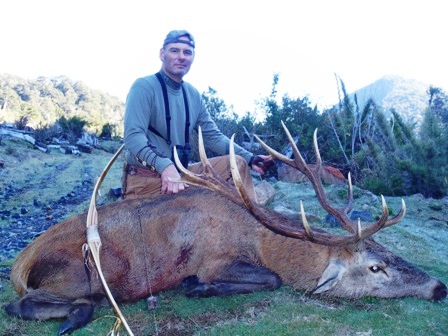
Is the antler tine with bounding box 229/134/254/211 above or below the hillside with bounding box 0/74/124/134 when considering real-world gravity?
below

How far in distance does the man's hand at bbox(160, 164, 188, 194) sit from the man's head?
1.31 m

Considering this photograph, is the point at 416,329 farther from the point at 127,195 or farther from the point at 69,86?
the point at 69,86

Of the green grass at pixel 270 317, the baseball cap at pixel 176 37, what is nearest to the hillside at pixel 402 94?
the baseball cap at pixel 176 37

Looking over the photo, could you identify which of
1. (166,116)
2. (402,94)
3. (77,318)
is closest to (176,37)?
(166,116)

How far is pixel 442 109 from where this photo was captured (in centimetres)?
1734

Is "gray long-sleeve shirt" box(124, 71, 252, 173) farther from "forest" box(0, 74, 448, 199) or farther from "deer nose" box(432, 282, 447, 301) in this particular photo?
"forest" box(0, 74, 448, 199)

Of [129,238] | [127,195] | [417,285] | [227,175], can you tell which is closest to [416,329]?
[417,285]

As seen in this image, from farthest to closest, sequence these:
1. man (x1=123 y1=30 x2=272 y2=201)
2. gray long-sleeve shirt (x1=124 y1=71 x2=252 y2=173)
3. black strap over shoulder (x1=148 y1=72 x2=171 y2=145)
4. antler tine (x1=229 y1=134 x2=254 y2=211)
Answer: black strap over shoulder (x1=148 y1=72 x2=171 y2=145)
man (x1=123 y1=30 x2=272 y2=201)
gray long-sleeve shirt (x1=124 y1=71 x2=252 y2=173)
antler tine (x1=229 y1=134 x2=254 y2=211)

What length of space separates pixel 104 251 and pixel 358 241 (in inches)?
78.4

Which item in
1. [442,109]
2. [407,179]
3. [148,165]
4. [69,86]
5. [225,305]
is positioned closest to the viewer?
[225,305]

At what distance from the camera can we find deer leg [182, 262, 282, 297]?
12.8 feet

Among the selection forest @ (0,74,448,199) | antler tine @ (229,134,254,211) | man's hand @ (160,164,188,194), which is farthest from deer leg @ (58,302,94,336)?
forest @ (0,74,448,199)

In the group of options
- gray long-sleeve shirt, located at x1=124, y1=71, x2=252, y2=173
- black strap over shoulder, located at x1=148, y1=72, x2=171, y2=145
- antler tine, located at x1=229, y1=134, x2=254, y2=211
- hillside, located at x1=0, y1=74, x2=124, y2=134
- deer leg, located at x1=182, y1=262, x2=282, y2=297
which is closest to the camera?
antler tine, located at x1=229, y1=134, x2=254, y2=211

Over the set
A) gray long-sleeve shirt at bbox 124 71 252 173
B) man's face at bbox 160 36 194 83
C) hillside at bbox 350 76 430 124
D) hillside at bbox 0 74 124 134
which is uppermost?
hillside at bbox 350 76 430 124
